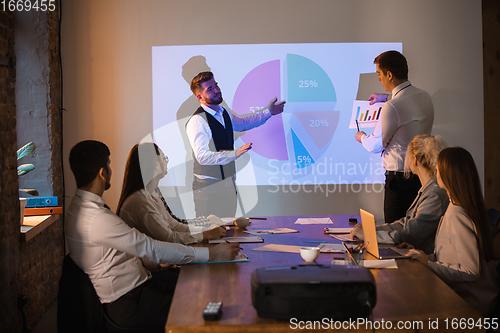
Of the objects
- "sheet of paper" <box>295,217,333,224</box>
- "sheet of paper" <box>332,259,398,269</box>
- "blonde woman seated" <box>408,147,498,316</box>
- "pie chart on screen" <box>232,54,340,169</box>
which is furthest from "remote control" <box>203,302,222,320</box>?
"pie chart on screen" <box>232,54,340,169</box>

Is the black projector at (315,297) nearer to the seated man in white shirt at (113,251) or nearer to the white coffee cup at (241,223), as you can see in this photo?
the seated man in white shirt at (113,251)

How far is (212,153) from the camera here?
3.58 meters

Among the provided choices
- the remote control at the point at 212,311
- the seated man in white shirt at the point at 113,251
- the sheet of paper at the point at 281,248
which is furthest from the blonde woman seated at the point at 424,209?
the remote control at the point at 212,311

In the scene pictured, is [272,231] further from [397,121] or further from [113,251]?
[397,121]

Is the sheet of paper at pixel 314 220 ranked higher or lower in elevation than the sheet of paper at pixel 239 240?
higher

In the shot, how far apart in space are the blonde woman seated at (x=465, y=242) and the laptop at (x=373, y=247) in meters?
0.08

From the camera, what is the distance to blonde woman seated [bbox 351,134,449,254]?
2191 millimetres

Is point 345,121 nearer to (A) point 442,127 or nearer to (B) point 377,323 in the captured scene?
(A) point 442,127

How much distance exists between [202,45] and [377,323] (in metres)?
3.48

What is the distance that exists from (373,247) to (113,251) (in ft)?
3.72

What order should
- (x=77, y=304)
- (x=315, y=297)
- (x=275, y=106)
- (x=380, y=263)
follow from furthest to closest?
(x=275, y=106) < (x=380, y=263) < (x=77, y=304) < (x=315, y=297)

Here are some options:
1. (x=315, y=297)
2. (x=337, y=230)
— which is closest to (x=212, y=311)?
(x=315, y=297)

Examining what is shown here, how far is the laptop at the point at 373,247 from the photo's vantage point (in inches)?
71.6

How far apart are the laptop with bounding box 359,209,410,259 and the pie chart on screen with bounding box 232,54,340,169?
→ 7.46ft
